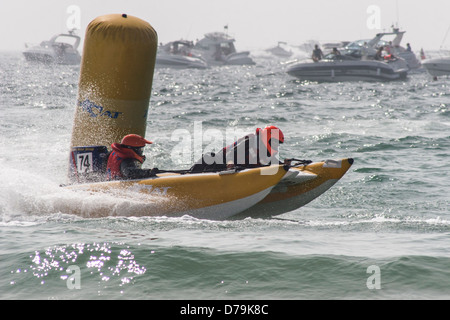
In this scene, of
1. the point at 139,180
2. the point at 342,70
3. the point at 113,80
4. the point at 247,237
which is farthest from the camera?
the point at 342,70

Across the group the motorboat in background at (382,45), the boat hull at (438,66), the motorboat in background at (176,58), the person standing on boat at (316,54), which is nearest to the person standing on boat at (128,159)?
the person standing on boat at (316,54)

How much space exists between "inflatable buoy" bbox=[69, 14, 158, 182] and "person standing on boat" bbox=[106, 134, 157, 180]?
1037 mm

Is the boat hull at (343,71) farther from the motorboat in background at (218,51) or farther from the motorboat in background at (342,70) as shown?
the motorboat in background at (218,51)

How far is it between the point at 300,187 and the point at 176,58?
166ft

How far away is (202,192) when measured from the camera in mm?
7383

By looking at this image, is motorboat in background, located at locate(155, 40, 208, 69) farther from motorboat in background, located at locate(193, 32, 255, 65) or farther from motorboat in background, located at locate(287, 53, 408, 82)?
motorboat in background, located at locate(287, 53, 408, 82)

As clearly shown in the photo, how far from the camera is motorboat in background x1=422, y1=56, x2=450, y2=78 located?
36625 mm

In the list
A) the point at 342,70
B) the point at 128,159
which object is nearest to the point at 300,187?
the point at 128,159

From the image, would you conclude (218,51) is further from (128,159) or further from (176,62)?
(128,159)

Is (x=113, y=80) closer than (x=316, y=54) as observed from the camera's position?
Yes

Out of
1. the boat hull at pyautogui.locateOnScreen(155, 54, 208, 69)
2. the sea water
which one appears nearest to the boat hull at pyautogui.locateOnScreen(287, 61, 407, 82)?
the sea water

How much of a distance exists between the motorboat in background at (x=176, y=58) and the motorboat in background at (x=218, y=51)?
7.04 m

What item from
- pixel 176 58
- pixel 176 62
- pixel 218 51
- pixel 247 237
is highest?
pixel 218 51
